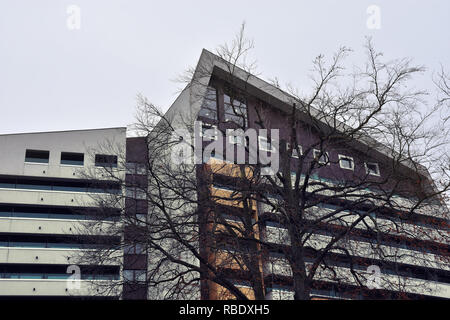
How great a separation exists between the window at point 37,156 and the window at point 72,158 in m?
1.37

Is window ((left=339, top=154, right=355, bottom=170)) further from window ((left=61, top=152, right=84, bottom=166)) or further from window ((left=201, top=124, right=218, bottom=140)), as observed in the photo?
window ((left=61, top=152, right=84, bottom=166))

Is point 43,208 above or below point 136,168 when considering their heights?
above

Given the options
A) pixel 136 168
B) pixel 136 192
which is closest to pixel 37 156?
pixel 136 192

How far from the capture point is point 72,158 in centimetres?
4459

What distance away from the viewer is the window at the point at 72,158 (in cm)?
4431

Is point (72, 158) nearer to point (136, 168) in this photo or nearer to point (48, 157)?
point (48, 157)

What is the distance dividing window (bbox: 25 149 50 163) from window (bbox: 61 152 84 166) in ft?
4.49

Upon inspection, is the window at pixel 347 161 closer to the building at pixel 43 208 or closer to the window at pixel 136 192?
the window at pixel 136 192

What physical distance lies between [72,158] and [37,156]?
2.94 m

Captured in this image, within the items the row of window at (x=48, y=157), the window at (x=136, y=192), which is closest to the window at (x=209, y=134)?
the window at (x=136, y=192)
